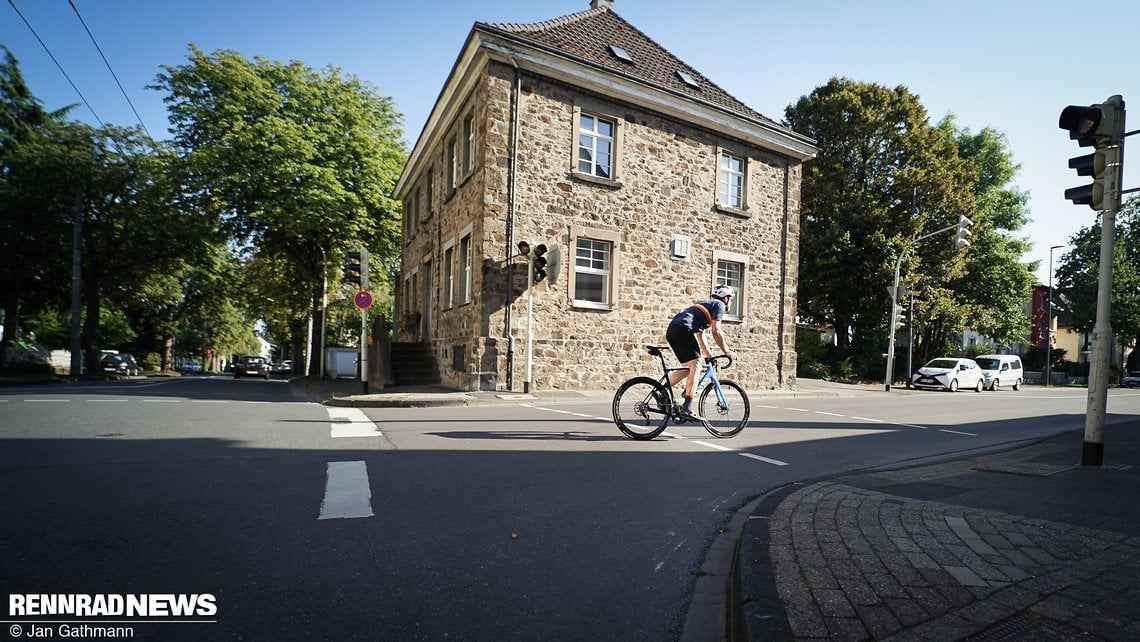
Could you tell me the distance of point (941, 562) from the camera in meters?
2.90

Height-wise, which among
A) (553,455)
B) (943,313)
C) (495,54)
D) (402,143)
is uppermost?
(402,143)

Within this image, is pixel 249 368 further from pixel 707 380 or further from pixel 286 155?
pixel 707 380

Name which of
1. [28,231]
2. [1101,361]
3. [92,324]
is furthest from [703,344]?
[92,324]

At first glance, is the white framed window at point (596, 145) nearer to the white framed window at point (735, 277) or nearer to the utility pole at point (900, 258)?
the white framed window at point (735, 277)

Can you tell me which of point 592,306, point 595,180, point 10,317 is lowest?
point 10,317

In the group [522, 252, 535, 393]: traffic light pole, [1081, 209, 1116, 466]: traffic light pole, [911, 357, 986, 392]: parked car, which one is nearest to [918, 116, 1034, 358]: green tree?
[911, 357, 986, 392]: parked car

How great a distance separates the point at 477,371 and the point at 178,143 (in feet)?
64.0

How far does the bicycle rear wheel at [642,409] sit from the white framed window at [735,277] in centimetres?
1115

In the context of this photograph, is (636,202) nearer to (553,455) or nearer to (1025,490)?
(553,455)

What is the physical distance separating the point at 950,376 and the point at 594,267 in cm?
1896

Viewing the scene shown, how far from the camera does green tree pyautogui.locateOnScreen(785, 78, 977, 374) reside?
28.4 metres

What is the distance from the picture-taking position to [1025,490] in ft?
15.3

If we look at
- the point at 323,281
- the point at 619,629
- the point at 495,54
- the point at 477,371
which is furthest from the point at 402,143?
the point at 619,629

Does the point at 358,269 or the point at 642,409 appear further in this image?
the point at 358,269
